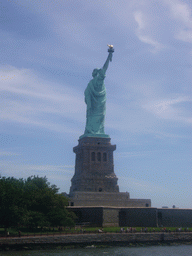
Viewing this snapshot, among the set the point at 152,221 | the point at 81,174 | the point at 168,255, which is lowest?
the point at 168,255

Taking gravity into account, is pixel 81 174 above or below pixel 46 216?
above

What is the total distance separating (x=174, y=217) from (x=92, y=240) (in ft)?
55.0

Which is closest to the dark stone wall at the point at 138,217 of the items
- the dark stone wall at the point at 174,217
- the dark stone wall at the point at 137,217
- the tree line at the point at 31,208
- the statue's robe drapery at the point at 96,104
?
the dark stone wall at the point at 137,217

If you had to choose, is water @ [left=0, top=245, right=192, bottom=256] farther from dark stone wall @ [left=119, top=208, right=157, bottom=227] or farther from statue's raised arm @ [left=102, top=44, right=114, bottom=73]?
statue's raised arm @ [left=102, top=44, right=114, bottom=73]

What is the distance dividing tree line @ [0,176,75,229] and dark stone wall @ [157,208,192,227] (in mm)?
13114

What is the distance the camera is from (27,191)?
A: 42.8 meters

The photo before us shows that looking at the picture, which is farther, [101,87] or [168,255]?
[101,87]

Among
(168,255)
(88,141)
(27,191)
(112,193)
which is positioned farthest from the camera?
(88,141)

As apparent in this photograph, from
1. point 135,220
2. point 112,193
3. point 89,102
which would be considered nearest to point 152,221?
point 135,220

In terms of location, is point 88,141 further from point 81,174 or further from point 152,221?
point 152,221

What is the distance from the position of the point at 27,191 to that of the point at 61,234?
31.9 feet

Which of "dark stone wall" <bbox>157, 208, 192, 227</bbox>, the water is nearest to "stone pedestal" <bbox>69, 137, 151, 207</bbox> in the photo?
"dark stone wall" <bbox>157, 208, 192, 227</bbox>

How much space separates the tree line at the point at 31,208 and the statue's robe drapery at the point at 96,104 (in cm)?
1873

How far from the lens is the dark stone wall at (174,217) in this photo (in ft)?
153
